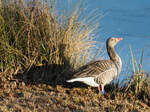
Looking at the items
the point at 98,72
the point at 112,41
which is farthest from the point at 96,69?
the point at 112,41

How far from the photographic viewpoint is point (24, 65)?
7.66 m

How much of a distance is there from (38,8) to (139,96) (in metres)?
3.47

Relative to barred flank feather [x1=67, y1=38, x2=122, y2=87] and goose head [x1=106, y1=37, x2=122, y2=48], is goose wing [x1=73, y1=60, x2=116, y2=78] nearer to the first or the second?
barred flank feather [x1=67, y1=38, x2=122, y2=87]

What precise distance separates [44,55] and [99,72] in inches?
71.9

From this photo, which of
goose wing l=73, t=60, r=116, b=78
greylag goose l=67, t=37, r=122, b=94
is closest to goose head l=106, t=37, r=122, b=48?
greylag goose l=67, t=37, r=122, b=94

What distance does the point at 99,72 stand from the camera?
6.43m

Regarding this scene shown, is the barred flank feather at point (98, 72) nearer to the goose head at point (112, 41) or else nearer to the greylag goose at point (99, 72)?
the greylag goose at point (99, 72)

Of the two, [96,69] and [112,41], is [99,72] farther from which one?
[112,41]

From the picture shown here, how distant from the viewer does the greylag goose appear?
624 cm

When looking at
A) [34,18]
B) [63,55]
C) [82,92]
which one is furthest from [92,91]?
[34,18]

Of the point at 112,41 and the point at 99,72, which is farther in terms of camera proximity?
the point at 112,41

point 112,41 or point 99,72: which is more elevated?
point 112,41

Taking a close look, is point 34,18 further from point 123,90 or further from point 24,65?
point 123,90

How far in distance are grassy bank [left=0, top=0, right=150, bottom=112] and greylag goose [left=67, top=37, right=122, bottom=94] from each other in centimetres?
36
